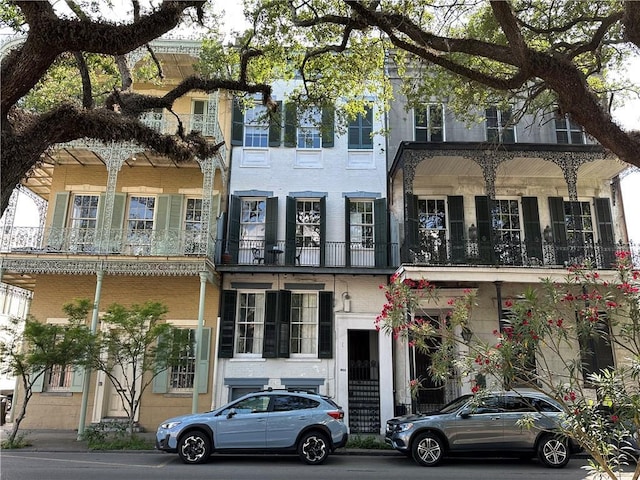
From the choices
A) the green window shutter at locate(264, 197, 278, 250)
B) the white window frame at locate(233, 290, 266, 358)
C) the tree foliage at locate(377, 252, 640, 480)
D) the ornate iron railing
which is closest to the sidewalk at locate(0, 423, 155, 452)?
the white window frame at locate(233, 290, 266, 358)

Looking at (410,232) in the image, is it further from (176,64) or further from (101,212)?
(101,212)

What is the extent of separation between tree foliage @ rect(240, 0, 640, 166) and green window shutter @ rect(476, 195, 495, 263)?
3863mm

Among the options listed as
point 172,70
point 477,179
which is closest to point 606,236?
point 477,179

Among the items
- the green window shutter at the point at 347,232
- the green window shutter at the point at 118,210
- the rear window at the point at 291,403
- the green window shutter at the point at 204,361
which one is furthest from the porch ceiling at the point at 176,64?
the rear window at the point at 291,403

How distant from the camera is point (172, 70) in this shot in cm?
1730

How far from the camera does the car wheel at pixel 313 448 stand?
10.1m

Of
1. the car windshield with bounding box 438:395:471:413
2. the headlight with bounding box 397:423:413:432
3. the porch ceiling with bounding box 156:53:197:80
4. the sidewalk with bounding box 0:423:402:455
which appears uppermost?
the porch ceiling with bounding box 156:53:197:80

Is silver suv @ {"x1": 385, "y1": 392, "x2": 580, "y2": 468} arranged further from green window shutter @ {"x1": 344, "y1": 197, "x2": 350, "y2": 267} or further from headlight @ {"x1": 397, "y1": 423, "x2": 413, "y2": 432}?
green window shutter @ {"x1": 344, "y1": 197, "x2": 350, "y2": 267}

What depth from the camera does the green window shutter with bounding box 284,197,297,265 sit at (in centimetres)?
1609

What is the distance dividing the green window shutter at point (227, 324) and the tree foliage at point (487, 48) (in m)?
6.88

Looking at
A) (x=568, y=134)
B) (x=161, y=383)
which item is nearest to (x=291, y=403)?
(x=161, y=383)

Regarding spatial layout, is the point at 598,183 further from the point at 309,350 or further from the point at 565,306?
the point at 565,306

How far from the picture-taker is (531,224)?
16531mm

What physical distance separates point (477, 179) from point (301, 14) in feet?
28.3
